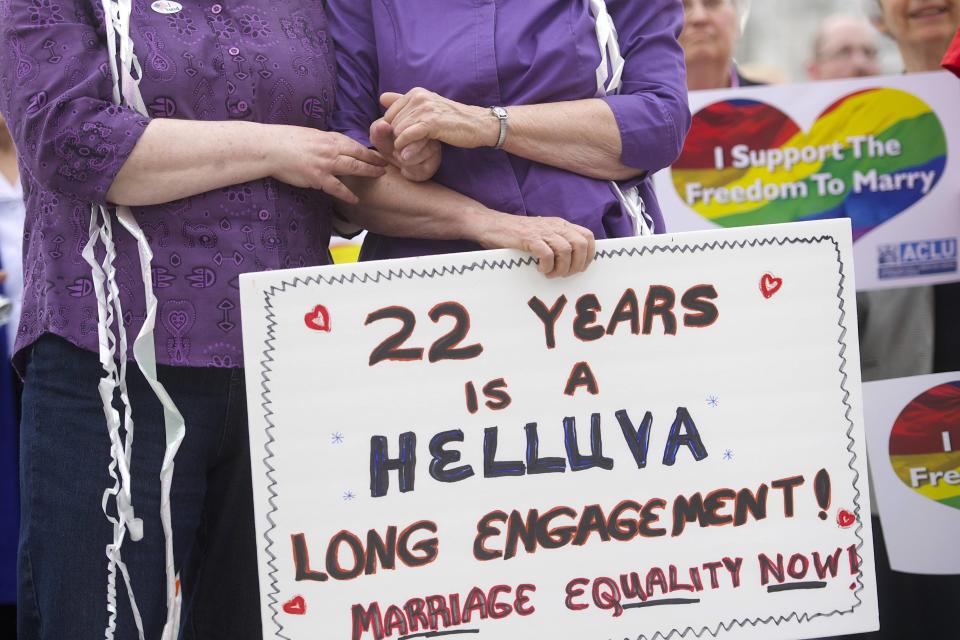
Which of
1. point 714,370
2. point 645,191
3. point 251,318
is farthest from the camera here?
point 645,191

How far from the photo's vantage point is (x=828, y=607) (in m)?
1.59

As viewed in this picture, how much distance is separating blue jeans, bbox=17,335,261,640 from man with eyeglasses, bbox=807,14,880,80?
1652mm

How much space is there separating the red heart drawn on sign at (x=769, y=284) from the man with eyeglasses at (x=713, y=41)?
1103 mm

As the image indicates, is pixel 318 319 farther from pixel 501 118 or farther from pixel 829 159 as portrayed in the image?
pixel 829 159

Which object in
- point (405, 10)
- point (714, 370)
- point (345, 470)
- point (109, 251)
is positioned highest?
point (405, 10)

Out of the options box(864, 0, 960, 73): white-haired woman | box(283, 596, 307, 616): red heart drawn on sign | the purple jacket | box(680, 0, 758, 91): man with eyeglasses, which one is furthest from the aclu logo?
box(283, 596, 307, 616): red heart drawn on sign

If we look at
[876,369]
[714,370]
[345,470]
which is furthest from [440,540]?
[876,369]

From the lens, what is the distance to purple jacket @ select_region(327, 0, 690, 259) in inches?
62.9

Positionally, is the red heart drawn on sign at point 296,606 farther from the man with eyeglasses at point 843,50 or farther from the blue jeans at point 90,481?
the man with eyeglasses at point 843,50

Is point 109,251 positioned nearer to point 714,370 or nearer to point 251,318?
point 251,318

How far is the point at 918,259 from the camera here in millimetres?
2592

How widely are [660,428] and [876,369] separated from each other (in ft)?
4.18

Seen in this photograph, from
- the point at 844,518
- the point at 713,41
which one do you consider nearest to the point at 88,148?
the point at 844,518

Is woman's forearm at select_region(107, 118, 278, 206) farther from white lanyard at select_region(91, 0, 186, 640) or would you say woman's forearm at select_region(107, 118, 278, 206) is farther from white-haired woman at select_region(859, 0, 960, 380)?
white-haired woman at select_region(859, 0, 960, 380)
